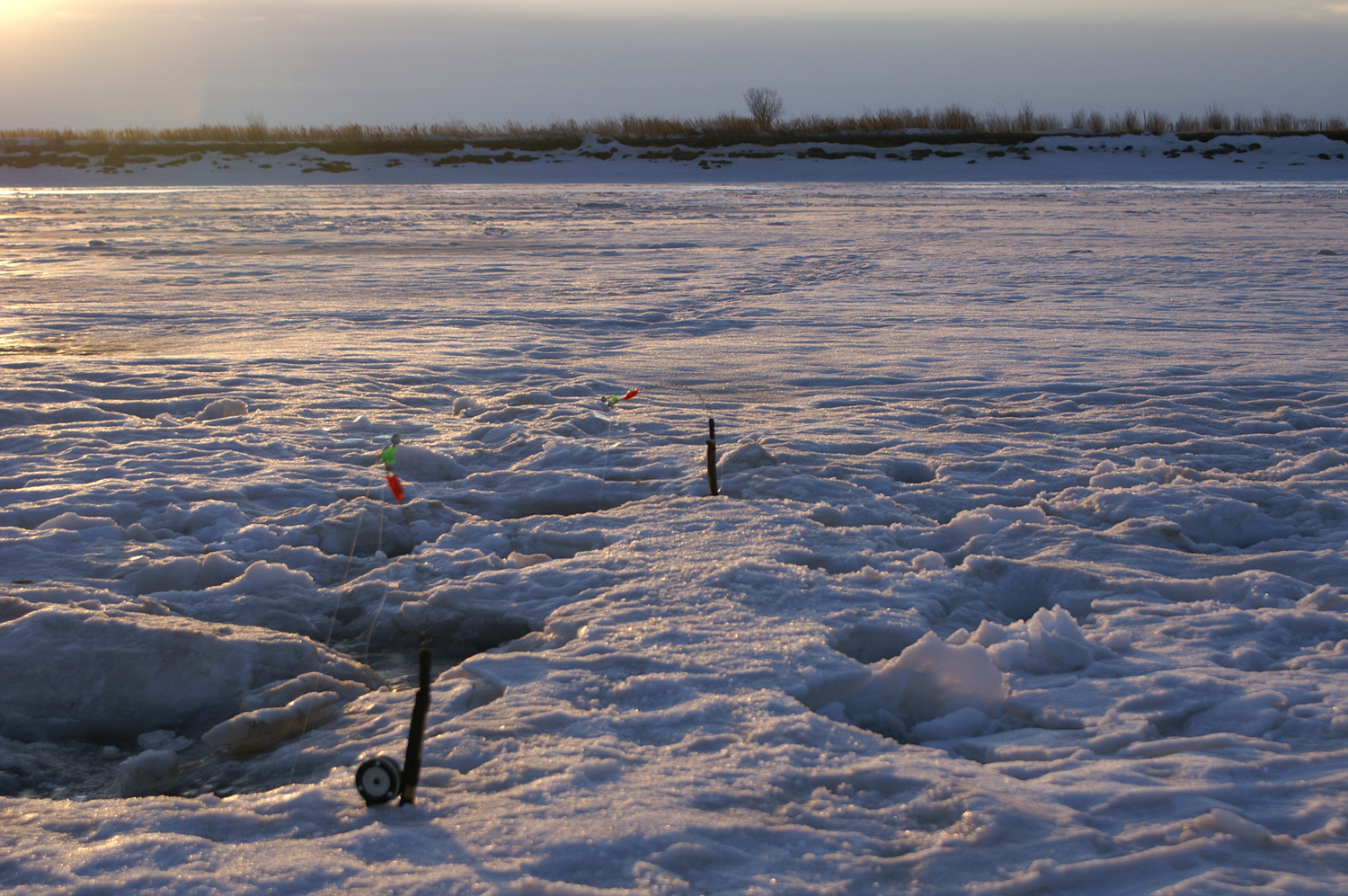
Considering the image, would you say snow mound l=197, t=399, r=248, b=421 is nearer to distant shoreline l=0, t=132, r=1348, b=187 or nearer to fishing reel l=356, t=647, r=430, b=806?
fishing reel l=356, t=647, r=430, b=806

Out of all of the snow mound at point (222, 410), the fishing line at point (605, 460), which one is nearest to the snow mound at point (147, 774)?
the fishing line at point (605, 460)

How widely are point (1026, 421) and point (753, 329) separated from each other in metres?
3.15

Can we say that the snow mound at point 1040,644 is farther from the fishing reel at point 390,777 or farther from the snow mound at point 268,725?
the snow mound at point 268,725

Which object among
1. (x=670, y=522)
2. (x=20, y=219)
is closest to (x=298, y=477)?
(x=670, y=522)

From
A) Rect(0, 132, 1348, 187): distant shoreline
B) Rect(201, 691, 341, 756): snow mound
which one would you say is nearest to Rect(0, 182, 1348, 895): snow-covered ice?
Rect(201, 691, 341, 756): snow mound

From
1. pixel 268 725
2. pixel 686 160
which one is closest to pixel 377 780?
pixel 268 725

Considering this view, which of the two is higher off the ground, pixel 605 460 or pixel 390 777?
pixel 605 460

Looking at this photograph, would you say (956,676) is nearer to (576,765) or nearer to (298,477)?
(576,765)

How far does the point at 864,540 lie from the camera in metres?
4.21

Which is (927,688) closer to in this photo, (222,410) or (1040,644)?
(1040,644)

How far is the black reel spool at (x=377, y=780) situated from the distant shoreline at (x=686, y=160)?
28.7 meters

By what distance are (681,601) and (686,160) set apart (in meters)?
31.4

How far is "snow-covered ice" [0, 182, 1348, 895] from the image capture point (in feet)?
7.53

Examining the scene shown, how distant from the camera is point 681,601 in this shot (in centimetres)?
361
